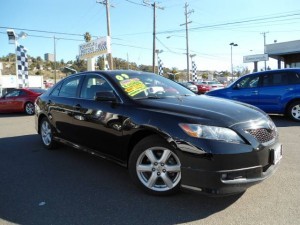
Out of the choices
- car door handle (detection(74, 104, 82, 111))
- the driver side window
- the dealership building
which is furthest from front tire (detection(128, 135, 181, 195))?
the dealership building

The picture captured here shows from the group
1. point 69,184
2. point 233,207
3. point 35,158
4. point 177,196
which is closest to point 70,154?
point 35,158

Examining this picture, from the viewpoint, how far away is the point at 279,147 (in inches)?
144

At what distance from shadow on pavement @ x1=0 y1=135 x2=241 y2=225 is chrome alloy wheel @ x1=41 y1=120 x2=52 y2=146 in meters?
0.92

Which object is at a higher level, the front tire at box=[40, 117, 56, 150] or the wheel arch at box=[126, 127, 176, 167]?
the wheel arch at box=[126, 127, 176, 167]

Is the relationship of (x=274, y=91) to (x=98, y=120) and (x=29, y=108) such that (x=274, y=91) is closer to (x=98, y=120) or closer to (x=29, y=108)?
(x=98, y=120)

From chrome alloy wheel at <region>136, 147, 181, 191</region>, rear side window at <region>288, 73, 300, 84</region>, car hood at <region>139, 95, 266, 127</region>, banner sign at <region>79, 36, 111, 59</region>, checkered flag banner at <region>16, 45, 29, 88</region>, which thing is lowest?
chrome alloy wheel at <region>136, 147, 181, 191</region>

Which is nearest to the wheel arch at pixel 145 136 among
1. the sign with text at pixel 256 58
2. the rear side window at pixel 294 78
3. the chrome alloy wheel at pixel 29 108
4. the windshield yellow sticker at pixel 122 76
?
the windshield yellow sticker at pixel 122 76

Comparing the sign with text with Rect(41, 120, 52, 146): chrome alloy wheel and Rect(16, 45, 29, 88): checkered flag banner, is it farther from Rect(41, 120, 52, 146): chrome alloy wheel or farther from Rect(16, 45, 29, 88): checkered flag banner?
Rect(41, 120, 52, 146): chrome alloy wheel

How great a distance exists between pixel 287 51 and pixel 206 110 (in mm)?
23296

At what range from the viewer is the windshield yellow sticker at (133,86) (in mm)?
4230

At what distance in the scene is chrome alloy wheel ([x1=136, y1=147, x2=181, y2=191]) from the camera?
346 cm

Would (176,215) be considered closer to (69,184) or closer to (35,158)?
(69,184)

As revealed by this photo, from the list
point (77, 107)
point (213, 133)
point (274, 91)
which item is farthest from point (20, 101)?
point (213, 133)

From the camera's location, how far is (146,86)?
4.46m
